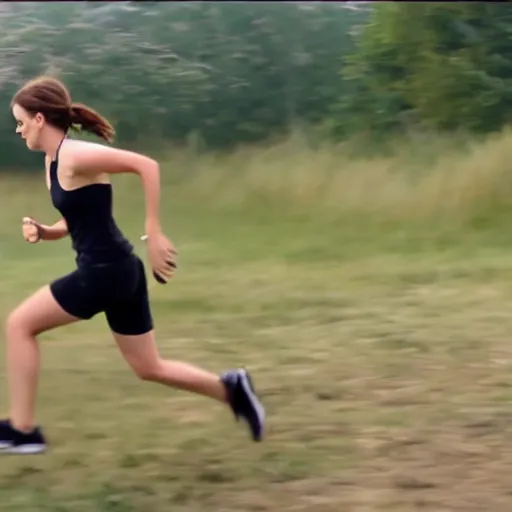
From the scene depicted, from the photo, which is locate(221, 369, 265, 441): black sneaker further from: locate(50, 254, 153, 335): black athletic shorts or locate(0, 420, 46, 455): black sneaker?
locate(0, 420, 46, 455): black sneaker

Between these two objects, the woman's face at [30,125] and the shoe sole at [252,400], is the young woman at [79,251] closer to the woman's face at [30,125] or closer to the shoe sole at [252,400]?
the woman's face at [30,125]

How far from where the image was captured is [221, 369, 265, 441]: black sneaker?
15.1 ft

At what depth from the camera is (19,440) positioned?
14.2ft

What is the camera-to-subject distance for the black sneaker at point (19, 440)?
4.32 metres

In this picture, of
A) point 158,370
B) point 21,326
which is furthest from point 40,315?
point 158,370

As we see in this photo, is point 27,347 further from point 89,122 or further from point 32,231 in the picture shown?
point 89,122

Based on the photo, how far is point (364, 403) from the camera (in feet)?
17.2

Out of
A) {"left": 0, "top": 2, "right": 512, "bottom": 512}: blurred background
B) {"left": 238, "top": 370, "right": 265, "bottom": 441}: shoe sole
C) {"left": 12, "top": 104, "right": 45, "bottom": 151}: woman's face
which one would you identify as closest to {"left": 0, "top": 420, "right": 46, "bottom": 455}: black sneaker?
{"left": 0, "top": 2, "right": 512, "bottom": 512}: blurred background

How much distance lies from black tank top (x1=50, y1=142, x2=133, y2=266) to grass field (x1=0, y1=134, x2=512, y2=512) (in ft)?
2.82

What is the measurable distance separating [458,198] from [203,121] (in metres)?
4.75

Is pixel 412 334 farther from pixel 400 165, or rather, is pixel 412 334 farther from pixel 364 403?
pixel 400 165

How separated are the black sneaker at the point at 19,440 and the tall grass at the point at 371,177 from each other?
21.7 ft

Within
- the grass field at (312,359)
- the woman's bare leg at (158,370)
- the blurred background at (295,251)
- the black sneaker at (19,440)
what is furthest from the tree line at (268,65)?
the black sneaker at (19,440)

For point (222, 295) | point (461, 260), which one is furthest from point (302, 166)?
point (222, 295)
